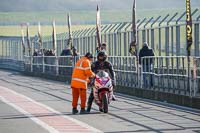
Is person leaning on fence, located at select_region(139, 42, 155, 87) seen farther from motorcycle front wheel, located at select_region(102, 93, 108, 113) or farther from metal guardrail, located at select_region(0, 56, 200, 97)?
motorcycle front wheel, located at select_region(102, 93, 108, 113)

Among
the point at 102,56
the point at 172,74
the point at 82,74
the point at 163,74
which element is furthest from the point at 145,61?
the point at 82,74

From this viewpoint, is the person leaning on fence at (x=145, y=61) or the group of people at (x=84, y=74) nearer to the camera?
the group of people at (x=84, y=74)

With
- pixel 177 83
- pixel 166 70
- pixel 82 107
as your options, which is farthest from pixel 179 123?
pixel 166 70

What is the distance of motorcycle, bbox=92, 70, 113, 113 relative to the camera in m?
23.8

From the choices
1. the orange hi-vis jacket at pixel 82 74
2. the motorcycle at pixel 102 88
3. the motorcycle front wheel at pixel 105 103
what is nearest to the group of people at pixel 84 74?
the orange hi-vis jacket at pixel 82 74

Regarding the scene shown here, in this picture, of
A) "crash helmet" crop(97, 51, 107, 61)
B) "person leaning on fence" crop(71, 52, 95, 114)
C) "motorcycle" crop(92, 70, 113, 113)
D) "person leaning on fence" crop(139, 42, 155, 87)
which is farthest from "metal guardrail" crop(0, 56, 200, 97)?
"person leaning on fence" crop(71, 52, 95, 114)

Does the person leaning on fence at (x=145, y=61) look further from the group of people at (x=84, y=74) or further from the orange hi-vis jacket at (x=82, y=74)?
the orange hi-vis jacket at (x=82, y=74)

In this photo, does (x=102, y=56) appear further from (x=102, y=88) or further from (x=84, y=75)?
(x=102, y=88)

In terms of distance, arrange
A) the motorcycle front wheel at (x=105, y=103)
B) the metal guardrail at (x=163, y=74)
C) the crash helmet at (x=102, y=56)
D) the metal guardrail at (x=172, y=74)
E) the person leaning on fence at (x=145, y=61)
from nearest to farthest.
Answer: the motorcycle front wheel at (x=105, y=103)
the crash helmet at (x=102, y=56)
the metal guardrail at (x=172, y=74)
the metal guardrail at (x=163, y=74)
the person leaning on fence at (x=145, y=61)

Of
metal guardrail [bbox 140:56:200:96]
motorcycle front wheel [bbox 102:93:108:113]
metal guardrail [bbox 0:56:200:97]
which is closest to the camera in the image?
motorcycle front wheel [bbox 102:93:108:113]

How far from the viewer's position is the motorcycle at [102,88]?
78.0ft

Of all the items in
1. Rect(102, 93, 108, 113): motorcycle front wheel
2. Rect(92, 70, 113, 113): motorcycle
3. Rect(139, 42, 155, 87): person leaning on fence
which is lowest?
Rect(102, 93, 108, 113): motorcycle front wheel

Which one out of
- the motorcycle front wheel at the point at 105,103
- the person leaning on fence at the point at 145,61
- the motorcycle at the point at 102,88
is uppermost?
the person leaning on fence at the point at 145,61

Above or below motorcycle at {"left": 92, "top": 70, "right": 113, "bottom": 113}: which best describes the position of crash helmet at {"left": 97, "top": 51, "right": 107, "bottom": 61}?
above
